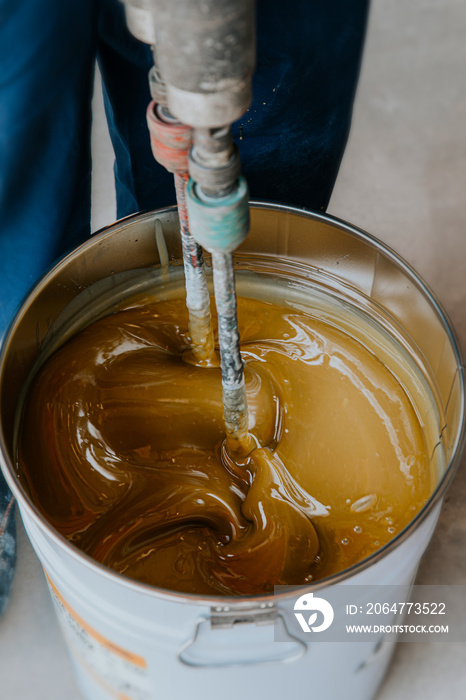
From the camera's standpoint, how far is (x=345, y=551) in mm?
951

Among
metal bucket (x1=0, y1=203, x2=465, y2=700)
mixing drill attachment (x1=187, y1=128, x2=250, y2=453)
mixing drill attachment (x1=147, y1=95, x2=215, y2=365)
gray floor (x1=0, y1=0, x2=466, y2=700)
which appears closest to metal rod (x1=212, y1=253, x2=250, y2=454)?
mixing drill attachment (x1=187, y1=128, x2=250, y2=453)

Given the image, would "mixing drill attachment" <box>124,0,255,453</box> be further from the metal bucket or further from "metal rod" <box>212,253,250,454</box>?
the metal bucket

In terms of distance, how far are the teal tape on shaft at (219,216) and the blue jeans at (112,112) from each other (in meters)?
0.38

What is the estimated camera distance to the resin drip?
0.94 metres

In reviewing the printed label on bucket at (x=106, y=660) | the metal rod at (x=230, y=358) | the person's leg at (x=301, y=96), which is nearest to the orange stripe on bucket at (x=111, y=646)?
the printed label on bucket at (x=106, y=660)

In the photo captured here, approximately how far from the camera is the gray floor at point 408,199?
1300 millimetres

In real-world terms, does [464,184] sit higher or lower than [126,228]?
higher

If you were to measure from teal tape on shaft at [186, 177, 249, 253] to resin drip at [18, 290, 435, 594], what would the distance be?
0.41m

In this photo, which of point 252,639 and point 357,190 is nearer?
point 252,639

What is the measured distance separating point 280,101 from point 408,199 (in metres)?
0.79

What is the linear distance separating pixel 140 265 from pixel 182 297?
10 cm

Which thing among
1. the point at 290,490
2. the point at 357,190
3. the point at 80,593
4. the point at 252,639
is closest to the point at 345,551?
the point at 290,490

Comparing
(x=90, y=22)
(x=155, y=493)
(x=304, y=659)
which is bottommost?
(x=304, y=659)

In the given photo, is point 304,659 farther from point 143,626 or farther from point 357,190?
point 357,190
